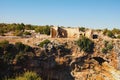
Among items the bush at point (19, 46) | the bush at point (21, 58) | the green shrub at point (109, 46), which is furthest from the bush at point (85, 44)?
the bush at point (21, 58)

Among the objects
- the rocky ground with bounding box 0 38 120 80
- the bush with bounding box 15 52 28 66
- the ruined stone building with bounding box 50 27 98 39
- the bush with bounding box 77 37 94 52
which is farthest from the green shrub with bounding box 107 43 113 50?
the bush with bounding box 15 52 28 66

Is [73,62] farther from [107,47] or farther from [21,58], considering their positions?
[21,58]

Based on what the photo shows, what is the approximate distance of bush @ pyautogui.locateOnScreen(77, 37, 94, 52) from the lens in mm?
35250

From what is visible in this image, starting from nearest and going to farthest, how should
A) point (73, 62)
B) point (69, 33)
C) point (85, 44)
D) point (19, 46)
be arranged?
point (19, 46) → point (73, 62) → point (85, 44) → point (69, 33)

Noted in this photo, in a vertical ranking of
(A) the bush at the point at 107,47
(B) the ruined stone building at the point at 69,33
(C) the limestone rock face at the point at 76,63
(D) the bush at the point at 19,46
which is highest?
(B) the ruined stone building at the point at 69,33

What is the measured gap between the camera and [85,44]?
3547cm

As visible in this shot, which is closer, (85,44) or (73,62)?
(73,62)

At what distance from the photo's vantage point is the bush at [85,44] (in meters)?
35.2

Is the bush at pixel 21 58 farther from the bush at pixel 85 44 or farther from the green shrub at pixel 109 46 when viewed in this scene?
the green shrub at pixel 109 46

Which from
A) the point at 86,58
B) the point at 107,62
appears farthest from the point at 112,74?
the point at 86,58

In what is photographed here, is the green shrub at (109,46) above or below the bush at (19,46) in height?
below

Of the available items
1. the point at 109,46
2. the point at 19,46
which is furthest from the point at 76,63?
the point at 19,46

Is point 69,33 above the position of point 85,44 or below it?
above

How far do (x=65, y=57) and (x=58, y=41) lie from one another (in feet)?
8.84
